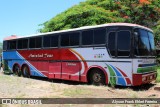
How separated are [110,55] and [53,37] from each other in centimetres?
456

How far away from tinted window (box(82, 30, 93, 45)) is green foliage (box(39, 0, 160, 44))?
28.8 ft

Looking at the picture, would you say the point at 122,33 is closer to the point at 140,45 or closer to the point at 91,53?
the point at 140,45

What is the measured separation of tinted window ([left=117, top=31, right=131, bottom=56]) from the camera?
13511 millimetres

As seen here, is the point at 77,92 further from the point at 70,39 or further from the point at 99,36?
the point at 70,39

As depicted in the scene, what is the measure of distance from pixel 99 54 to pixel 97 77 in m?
1.12

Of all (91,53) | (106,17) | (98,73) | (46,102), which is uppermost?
(106,17)

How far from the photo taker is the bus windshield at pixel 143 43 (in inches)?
534

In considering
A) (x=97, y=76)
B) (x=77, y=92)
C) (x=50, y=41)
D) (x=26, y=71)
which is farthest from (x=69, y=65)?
(x=26, y=71)

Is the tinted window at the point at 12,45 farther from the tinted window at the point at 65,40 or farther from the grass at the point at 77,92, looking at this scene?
the grass at the point at 77,92

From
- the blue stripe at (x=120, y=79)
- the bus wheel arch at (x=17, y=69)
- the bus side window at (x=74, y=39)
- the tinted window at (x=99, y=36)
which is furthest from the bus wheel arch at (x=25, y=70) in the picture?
the blue stripe at (x=120, y=79)

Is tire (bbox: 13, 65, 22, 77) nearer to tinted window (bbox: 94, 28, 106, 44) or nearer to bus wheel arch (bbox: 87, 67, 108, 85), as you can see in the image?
bus wheel arch (bbox: 87, 67, 108, 85)

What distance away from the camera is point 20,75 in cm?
2134

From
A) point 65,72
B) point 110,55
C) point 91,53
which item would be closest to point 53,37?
point 65,72

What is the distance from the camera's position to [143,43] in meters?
14.0
